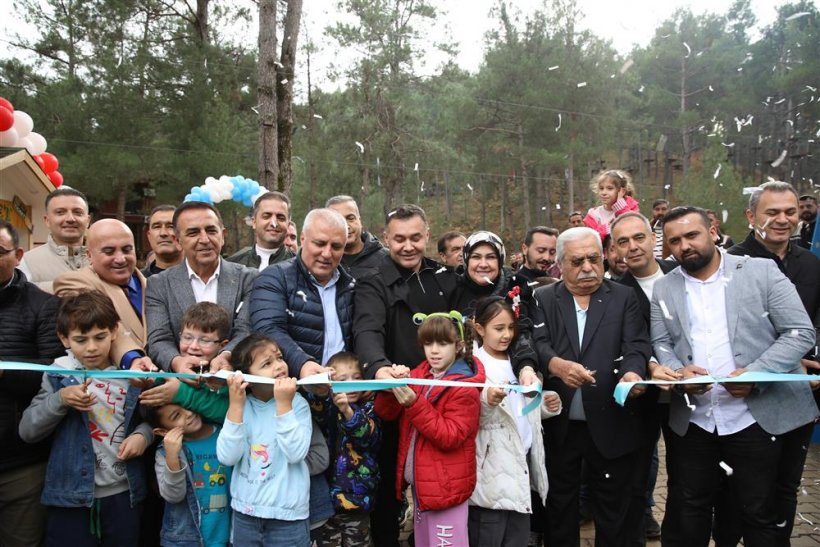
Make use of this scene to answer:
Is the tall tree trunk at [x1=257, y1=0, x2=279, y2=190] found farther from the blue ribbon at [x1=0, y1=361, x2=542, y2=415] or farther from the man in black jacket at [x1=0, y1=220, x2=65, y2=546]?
the blue ribbon at [x1=0, y1=361, x2=542, y2=415]

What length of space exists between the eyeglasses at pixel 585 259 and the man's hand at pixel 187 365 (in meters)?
2.34

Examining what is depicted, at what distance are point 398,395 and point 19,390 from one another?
2081 mm

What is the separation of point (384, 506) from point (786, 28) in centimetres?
4471

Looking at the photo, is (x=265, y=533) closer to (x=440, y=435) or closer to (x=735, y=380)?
(x=440, y=435)

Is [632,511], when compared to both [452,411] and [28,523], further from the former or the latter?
[28,523]

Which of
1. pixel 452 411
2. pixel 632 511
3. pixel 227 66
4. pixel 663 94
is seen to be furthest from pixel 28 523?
pixel 663 94

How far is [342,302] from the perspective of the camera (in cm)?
382

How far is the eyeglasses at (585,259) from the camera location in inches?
147

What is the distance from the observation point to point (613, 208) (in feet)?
22.8

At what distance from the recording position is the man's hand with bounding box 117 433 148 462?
3.17 meters

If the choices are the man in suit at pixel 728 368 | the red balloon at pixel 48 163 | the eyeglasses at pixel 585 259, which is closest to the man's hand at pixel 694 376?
the man in suit at pixel 728 368

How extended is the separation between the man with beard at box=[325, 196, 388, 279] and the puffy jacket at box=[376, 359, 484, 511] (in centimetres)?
193

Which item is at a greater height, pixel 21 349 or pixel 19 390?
pixel 21 349

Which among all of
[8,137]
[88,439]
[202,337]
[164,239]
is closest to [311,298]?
[202,337]
